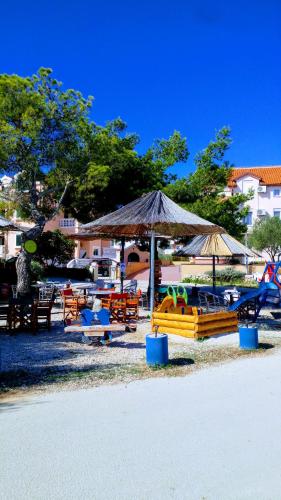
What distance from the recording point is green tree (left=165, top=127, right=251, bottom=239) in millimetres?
20359

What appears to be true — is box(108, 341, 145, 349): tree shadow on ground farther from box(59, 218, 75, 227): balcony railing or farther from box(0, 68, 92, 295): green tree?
box(59, 218, 75, 227): balcony railing

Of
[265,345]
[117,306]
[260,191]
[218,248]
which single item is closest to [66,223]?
[260,191]

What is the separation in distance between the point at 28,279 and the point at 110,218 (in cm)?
470

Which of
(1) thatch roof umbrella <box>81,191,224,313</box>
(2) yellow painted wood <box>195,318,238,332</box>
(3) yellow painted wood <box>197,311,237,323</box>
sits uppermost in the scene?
(1) thatch roof umbrella <box>81,191,224,313</box>

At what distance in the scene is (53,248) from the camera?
109 ft

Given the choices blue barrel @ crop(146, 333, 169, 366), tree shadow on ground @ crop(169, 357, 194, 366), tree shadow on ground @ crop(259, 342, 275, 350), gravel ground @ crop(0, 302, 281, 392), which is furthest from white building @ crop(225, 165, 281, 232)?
blue barrel @ crop(146, 333, 169, 366)

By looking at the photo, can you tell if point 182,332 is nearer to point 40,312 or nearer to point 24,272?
point 40,312

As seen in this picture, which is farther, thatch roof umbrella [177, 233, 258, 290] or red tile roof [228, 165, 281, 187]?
red tile roof [228, 165, 281, 187]

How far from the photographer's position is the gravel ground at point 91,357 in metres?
7.18

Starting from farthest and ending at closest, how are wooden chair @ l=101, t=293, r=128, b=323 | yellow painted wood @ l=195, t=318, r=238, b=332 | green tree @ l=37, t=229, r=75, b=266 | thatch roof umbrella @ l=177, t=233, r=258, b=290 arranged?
green tree @ l=37, t=229, r=75, b=266, thatch roof umbrella @ l=177, t=233, r=258, b=290, wooden chair @ l=101, t=293, r=128, b=323, yellow painted wood @ l=195, t=318, r=238, b=332

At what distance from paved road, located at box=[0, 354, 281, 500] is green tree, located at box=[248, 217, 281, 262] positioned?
125 feet

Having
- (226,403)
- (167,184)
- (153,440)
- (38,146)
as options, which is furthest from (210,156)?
(153,440)

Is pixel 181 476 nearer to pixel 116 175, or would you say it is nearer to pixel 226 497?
pixel 226 497

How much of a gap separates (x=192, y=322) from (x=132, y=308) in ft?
10.4
